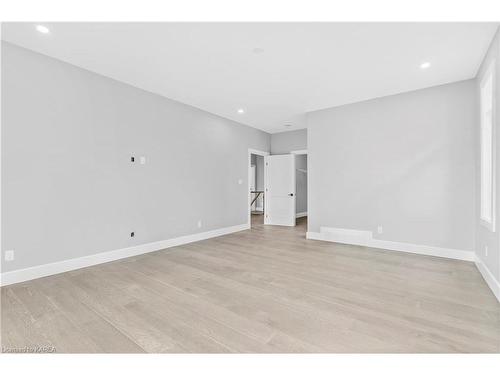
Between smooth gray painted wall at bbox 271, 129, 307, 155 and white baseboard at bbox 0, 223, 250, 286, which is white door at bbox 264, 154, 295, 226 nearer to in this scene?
smooth gray painted wall at bbox 271, 129, 307, 155

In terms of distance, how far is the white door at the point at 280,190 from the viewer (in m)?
6.74

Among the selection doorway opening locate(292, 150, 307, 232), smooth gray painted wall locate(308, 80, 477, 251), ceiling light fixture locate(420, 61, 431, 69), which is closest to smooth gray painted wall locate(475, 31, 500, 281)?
smooth gray painted wall locate(308, 80, 477, 251)

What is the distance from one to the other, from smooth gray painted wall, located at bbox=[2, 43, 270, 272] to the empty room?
0.07 ft

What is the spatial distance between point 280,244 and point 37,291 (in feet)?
11.9

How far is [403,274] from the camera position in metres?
3.04

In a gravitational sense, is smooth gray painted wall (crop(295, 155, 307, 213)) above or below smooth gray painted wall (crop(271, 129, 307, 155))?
below

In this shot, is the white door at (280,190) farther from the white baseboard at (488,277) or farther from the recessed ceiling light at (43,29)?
the recessed ceiling light at (43,29)

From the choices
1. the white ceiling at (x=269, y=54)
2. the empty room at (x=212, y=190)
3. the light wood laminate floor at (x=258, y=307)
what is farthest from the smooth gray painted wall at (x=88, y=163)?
the light wood laminate floor at (x=258, y=307)

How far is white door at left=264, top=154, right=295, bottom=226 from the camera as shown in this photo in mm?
6742

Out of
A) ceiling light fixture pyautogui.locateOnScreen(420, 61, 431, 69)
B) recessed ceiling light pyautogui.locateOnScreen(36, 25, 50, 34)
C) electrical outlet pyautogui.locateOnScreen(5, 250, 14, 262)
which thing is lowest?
electrical outlet pyautogui.locateOnScreen(5, 250, 14, 262)

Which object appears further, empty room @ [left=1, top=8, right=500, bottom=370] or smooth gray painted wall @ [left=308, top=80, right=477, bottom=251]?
smooth gray painted wall @ [left=308, top=80, right=477, bottom=251]

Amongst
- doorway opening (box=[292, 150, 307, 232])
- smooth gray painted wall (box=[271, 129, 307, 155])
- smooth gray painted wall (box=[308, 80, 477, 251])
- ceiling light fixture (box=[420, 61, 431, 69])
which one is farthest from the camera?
doorway opening (box=[292, 150, 307, 232])
